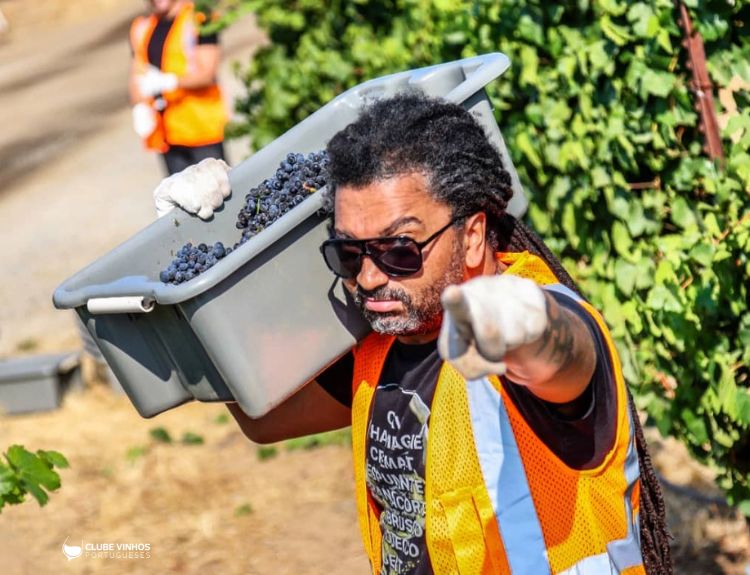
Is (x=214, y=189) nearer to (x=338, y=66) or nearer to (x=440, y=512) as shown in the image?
(x=440, y=512)

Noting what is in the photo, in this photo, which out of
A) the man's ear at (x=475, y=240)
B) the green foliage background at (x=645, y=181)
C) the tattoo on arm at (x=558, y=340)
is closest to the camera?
the tattoo on arm at (x=558, y=340)

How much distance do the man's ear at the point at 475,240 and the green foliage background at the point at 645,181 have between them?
858 mm

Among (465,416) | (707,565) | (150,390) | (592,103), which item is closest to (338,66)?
(592,103)

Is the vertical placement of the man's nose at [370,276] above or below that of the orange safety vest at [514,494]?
above

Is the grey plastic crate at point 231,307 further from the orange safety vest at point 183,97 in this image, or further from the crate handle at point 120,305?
the orange safety vest at point 183,97

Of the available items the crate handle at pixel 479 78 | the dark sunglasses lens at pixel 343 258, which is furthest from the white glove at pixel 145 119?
the dark sunglasses lens at pixel 343 258

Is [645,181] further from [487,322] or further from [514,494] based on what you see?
[487,322]

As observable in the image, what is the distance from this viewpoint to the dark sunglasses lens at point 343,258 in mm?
2277

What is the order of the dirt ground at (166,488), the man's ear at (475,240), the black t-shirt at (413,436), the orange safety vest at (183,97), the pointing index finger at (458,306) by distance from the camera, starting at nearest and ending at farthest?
1. the pointing index finger at (458,306)
2. the black t-shirt at (413,436)
3. the man's ear at (475,240)
4. the dirt ground at (166,488)
5. the orange safety vest at (183,97)

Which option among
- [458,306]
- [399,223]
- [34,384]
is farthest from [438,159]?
[34,384]

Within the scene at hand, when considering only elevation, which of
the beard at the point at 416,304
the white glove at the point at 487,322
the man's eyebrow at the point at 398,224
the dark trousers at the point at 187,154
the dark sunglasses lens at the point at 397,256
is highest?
the white glove at the point at 487,322

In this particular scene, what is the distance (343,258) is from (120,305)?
499 mm

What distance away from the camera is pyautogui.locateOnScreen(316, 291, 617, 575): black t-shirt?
82.4 inches

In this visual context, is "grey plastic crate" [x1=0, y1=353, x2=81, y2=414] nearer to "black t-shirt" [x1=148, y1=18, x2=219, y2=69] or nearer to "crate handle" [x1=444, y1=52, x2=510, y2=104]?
"black t-shirt" [x1=148, y1=18, x2=219, y2=69]
